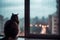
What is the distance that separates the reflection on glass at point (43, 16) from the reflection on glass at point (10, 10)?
171 millimetres

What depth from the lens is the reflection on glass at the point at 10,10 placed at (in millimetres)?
3182

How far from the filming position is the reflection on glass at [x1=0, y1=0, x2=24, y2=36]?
3.18 metres

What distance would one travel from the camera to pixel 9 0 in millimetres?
3213

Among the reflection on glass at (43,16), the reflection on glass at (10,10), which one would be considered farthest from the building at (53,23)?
the reflection on glass at (10,10)

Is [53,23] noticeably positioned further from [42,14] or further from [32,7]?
[32,7]

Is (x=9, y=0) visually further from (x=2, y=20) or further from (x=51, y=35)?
(x=51, y=35)

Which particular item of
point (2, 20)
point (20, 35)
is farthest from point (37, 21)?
point (2, 20)

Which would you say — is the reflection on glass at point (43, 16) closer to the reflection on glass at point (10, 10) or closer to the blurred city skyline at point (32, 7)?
the blurred city skyline at point (32, 7)

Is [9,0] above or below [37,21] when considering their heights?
above

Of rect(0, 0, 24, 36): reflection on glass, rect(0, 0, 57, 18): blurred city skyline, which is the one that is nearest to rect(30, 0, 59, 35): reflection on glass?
rect(0, 0, 57, 18): blurred city skyline

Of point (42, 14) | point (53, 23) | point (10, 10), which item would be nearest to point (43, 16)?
point (42, 14)

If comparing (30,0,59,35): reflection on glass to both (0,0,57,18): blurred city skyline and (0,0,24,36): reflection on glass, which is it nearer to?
(0,0,57,18): blurred city skyline

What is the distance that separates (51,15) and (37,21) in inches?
10.2

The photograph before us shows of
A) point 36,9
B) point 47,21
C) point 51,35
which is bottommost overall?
point 51,35
